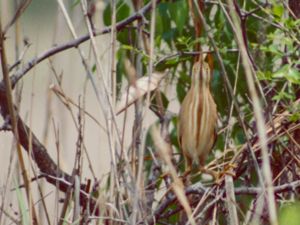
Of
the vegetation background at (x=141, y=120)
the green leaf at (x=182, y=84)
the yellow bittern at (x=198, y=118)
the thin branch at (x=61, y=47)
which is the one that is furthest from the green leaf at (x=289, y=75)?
the green leaf at (x=182, y=84)

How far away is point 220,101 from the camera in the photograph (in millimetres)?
2018

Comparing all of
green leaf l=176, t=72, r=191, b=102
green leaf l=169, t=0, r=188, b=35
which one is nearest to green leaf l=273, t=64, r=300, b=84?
green leaf l=169, t=0, r=188, b=35

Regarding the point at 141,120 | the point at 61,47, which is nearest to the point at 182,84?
the point at 61,47

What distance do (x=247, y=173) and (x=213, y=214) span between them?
25 centimetres

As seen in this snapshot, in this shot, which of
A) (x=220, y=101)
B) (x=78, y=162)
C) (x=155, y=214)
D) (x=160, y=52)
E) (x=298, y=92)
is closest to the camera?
(x=78, y=162)

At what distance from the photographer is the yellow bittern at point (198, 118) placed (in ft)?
4.59

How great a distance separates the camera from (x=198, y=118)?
4.65 feet

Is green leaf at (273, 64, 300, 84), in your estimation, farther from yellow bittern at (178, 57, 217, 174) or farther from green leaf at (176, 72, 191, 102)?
green leaf at (176, 72, 191, 102)

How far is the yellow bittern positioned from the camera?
1.40m

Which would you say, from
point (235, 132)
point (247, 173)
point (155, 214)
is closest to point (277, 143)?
point (247, 173)

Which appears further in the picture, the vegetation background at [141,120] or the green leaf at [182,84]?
the green leaf at [182,84]

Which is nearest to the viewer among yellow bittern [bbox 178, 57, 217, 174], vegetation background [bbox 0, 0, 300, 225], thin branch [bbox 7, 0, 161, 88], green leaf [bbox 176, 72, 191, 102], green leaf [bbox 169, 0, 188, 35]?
vegetation background [bbox 0, 0, 300, 225]

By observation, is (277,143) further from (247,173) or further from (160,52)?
(160,52)

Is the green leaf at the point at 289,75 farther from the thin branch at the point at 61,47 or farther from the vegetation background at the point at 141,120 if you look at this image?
the thin branch at the point at 61,47
